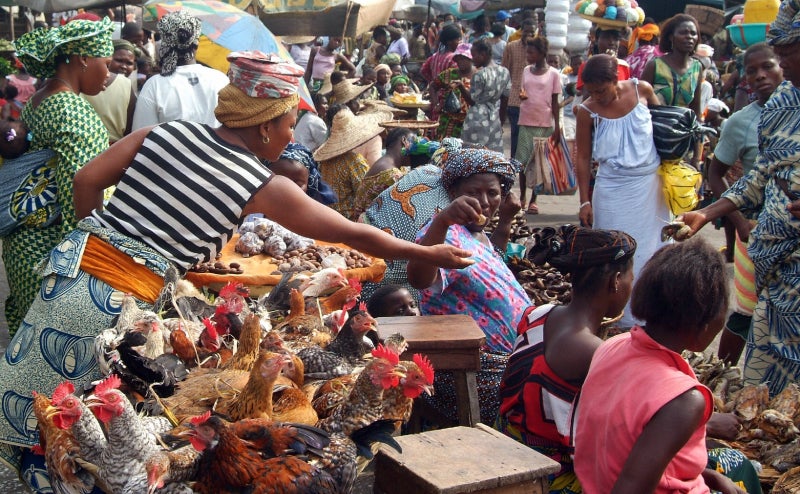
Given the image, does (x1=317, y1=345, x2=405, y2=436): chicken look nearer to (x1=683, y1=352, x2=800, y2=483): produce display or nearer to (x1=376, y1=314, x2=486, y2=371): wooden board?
(x1=376, y1=314, x2=486, y2=371): wooden board

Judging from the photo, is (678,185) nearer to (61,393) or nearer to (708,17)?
(61,393)

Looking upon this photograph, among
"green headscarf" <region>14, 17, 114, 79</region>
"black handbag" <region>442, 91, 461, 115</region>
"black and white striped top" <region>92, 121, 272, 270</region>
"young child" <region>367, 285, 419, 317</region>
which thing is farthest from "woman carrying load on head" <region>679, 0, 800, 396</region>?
"black handbag" <region>442, 91, 461, 115</region>

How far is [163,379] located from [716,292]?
1721mm

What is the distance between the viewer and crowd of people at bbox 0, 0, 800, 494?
2369 millimetres

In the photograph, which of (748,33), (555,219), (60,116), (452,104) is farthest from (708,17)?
(60,116)

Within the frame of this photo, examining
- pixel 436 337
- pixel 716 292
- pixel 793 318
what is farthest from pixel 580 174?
pixel 716 292

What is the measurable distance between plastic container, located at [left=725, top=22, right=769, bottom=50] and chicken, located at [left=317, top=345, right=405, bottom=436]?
7.29 m

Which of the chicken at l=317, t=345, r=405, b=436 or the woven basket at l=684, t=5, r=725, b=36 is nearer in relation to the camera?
the chicken at l=317, t=345, r=405, b=436

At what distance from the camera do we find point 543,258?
10.6 ft

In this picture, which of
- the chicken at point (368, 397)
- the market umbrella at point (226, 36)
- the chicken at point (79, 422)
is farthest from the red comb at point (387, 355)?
the market umbrella at point (226, 36)

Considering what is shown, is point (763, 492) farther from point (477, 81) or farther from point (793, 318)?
point (477, 81)

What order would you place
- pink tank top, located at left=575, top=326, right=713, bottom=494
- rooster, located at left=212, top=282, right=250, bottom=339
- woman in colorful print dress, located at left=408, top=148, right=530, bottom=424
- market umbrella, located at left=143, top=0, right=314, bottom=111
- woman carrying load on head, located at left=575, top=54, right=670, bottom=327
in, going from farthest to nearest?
market umbrella, located at left=143, top=0, right=314, bottom=111
woman carrying load on head, located at left=575, top=54, right=670, bottom=327
woman in colorful print dress, located at left=408, top=148, right=530, bottom=424
rooster, located at left=212, top=282, right=250, bottom=339
pink tank top, located at left=575, top=326, right=713, bottom=494

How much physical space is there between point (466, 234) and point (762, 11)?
235 inches

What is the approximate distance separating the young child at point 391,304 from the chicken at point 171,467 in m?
2.14
